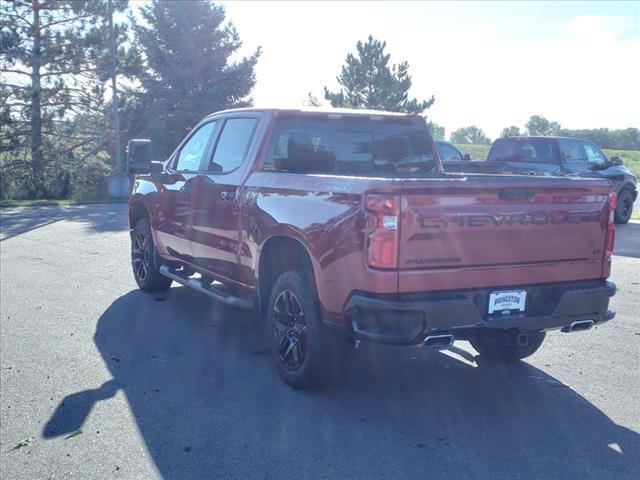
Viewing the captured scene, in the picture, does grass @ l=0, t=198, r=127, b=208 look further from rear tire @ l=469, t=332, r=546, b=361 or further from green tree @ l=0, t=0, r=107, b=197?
rear tire @ l=469, t=332, r=546, b=361

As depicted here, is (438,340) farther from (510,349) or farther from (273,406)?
(510,349)

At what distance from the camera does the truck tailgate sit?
14.1 ft

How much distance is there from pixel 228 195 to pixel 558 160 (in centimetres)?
1064

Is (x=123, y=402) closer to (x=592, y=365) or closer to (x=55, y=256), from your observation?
(x=592, y=365)

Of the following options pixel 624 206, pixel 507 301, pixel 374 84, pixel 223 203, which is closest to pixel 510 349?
pixel 507 301

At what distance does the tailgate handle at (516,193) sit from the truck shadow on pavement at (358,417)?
1.47m

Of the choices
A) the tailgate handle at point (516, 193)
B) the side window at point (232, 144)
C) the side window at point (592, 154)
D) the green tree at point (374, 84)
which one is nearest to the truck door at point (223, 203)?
the side window at point (232, 144)

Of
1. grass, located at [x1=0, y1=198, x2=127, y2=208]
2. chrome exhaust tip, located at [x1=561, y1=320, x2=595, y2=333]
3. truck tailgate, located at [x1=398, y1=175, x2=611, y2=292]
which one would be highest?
truck tailgate, located at [x1=398, y1=175, x2=611, y2=292]

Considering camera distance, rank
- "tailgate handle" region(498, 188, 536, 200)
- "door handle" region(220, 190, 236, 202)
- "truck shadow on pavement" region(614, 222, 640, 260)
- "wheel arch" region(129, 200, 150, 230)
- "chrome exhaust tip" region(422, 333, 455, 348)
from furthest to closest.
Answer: "truck shadow on pavement" region(614, 222, 640, 260), "wheel arch" region(129, 200, 150, 230), "door handle" region(220, 190, 236, 202), "tailgate handle" region(498, 188, 536, 200), "chrome exhaust tip" region(422, 333, 455, 348)

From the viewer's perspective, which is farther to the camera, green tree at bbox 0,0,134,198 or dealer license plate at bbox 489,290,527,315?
green tree at bbox 0,0,134,198

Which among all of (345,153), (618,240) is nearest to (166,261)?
(345,153)

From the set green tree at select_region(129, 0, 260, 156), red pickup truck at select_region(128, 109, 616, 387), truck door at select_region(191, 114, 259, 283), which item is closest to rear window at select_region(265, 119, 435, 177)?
red pickup truck at select_region(128, 109, 616, 387)

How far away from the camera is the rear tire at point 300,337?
4973 millimetres

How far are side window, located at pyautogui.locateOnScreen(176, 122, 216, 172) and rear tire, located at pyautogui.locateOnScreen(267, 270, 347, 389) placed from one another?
7.43ft
